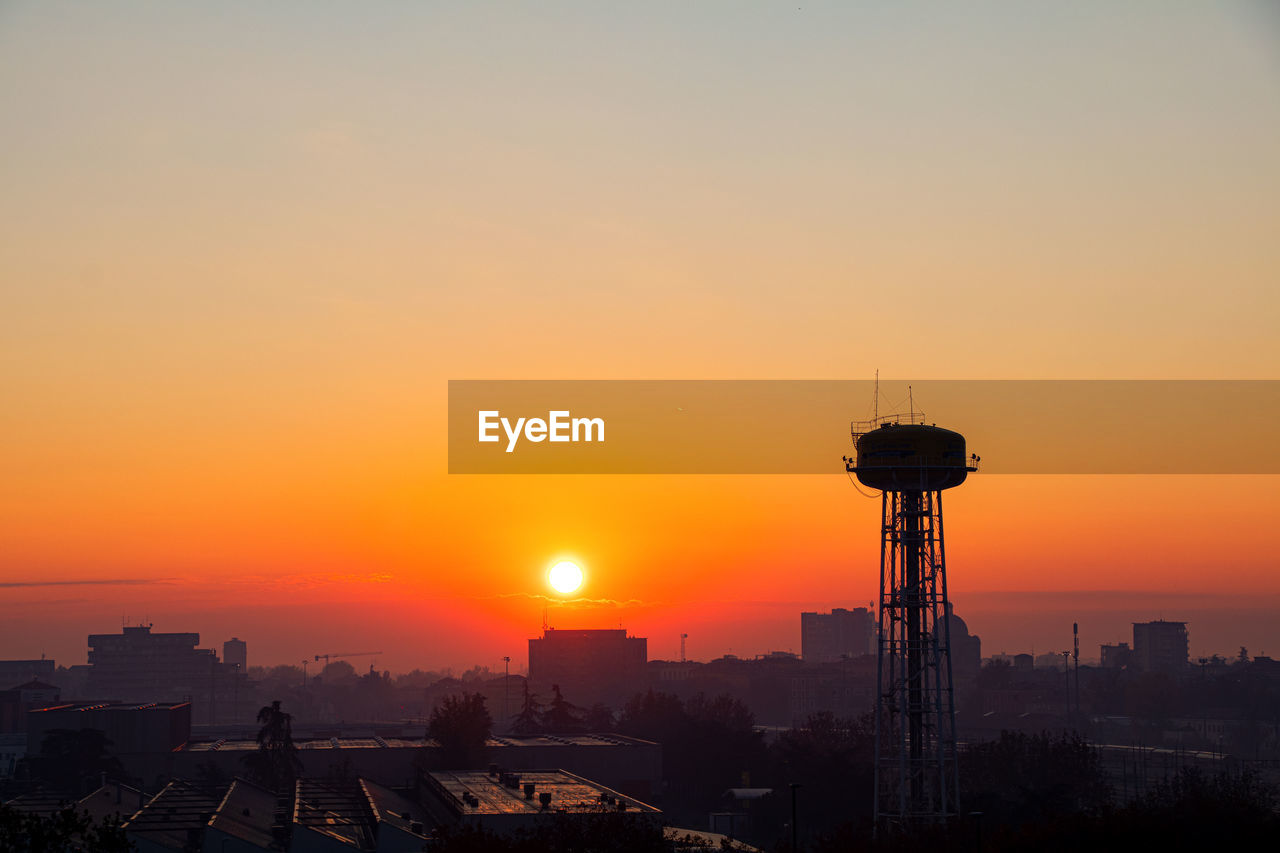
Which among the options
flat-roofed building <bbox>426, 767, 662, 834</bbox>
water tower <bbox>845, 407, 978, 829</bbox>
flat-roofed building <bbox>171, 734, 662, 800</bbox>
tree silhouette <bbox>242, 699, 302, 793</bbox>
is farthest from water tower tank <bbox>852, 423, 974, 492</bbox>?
tree silhouette <bbox>242, 699, 302, 793</bbox>

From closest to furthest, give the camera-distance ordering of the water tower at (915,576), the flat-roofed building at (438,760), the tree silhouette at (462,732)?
the water tower at (915,576) < the flat-roofed building at (438,760) < the tree silhouette at (462,732)

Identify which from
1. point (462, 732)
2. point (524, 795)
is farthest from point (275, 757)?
point (524, 795)

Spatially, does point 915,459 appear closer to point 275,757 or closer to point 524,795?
point 524,795

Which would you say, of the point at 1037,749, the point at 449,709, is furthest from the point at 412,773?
the point at 1037,749

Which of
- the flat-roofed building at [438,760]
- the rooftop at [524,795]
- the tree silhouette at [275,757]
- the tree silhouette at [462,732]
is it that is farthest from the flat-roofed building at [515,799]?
the tree silhouette at [275,757]

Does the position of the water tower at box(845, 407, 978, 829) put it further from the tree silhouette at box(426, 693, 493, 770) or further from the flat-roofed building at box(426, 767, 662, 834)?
the tree silhouette at box(426, 693, 493, 770)

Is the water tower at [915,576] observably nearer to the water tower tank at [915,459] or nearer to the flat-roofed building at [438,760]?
the water tower tank at [915,459]
